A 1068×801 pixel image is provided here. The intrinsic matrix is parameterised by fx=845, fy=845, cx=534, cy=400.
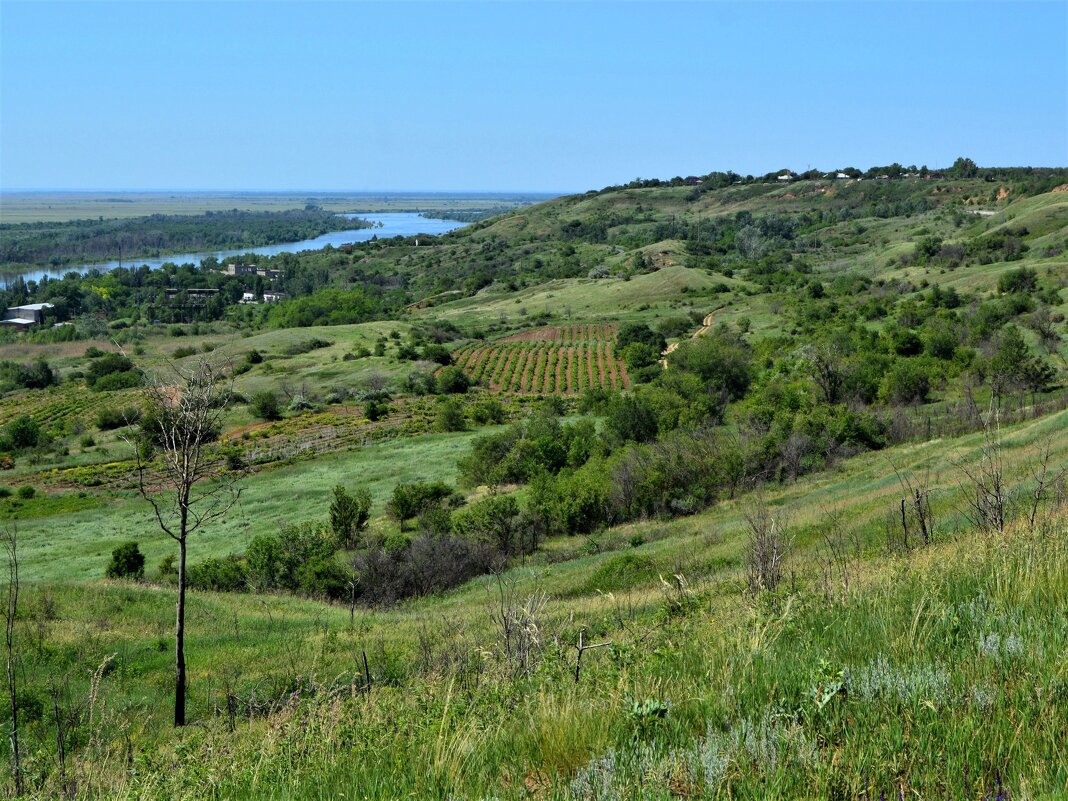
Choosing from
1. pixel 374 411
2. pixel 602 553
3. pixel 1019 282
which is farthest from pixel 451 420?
pixel 1019 282

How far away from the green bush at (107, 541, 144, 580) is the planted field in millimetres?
38829

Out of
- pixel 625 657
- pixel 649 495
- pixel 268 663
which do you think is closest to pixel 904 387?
pixel 649 495

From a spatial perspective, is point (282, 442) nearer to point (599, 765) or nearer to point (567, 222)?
point (599, 765)

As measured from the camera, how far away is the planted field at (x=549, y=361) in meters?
67.1

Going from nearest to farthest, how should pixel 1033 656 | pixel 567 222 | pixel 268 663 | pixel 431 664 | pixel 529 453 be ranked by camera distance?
pixel 1033 656 → pixel 431 664 → pixel 268 663 → pixel 529 453 → pixel 567 222

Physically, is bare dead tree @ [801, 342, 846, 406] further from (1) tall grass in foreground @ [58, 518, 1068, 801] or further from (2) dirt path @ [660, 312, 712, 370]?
(1) tall grass in foreground @ [58, 518, 1068, 801]

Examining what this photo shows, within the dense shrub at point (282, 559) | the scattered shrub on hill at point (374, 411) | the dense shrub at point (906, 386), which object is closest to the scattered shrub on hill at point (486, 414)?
the scattered shrub on hill at point (374, 411)

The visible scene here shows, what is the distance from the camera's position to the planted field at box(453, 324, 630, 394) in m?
67.1

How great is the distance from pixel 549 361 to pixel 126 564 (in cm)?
5248

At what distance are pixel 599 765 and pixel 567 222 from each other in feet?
635

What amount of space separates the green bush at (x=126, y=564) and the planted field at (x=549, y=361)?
38.8 metres

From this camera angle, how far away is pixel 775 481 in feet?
93.4

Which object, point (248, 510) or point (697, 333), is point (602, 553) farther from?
point (697, 333)

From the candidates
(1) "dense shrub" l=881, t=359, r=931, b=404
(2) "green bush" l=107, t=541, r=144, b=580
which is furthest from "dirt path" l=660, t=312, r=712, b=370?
(2) "green bush" l=107, t=541, r=144, b=580
